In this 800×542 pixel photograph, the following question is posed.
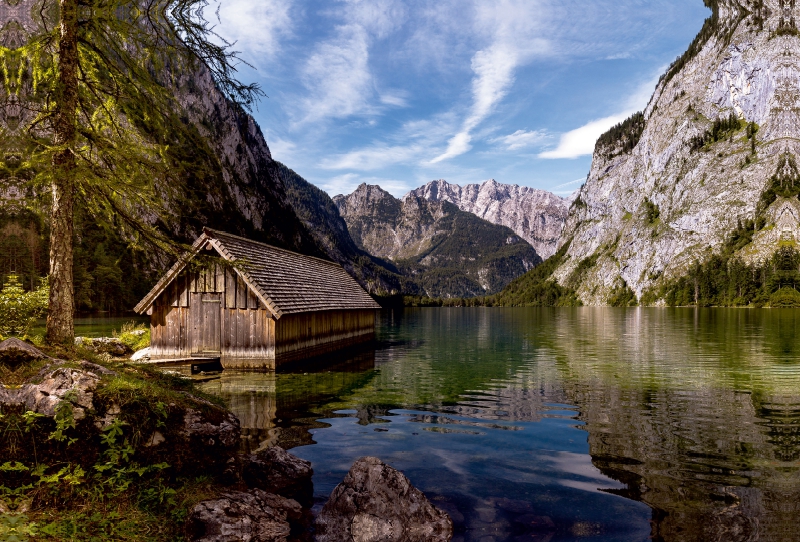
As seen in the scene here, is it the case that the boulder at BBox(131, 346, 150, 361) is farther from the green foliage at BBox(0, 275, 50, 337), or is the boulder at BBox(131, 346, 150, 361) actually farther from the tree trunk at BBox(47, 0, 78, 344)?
the tree trunk at BBox(47, 0, 78, 344)

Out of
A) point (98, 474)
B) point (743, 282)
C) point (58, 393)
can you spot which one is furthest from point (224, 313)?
point (743, 282)

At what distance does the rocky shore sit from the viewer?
23.5 feet

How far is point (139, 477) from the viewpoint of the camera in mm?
8234

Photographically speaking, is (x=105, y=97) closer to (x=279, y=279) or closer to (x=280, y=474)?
(x=280, y=474)

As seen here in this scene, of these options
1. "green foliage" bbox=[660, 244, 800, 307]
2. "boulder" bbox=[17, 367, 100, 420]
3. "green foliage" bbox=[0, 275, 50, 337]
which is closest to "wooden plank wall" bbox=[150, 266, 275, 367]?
"green foliage" bbox=[0, 275, 50, 337]

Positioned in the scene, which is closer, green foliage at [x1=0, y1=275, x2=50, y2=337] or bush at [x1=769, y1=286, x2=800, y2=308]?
green foliage at [x1=0, y1=275, x2=50, y2=337]

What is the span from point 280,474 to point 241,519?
3.08 m

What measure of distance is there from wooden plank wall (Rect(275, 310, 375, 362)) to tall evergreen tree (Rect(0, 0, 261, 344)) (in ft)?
51.3

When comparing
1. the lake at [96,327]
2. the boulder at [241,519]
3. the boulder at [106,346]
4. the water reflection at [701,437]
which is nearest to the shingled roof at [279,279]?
the boulder at [106,346]

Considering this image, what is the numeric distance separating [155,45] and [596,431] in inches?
720

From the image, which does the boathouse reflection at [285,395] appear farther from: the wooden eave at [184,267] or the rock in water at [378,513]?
the rock in water at [378,513]

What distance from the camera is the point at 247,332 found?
86.4ft

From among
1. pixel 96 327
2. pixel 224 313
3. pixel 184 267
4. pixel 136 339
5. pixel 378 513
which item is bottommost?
pixel 96 327

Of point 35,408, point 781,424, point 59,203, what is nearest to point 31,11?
point 59,203
